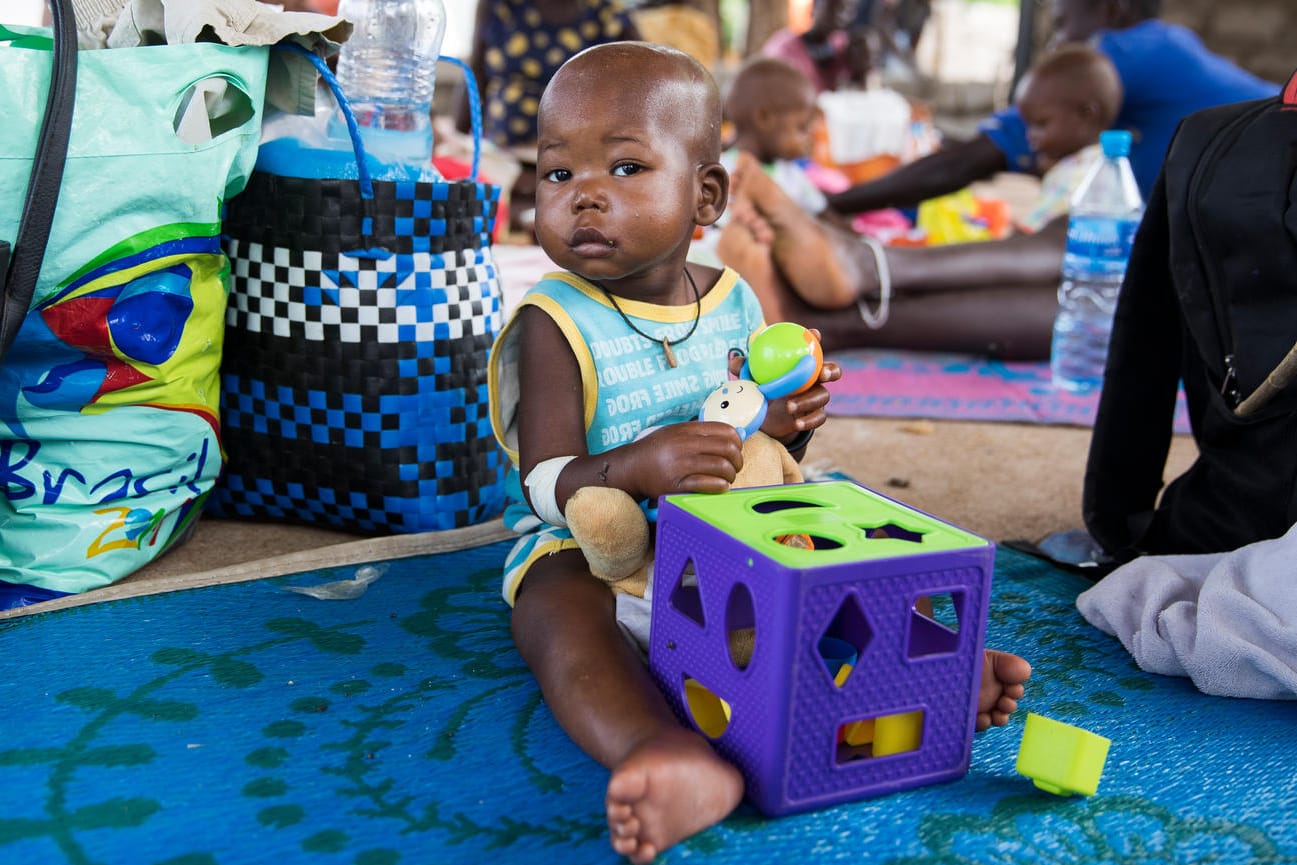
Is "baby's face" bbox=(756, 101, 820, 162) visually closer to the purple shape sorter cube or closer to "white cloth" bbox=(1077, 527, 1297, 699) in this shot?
"white cloth" bbox=(1077, 527, 1297, 699)

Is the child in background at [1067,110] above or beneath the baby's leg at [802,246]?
above

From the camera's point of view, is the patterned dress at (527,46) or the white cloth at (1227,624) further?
the patterned dress at (527,46)

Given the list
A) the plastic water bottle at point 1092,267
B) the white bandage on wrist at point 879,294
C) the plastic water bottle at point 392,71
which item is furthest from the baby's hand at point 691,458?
the plastic water bottle at point 1092,267

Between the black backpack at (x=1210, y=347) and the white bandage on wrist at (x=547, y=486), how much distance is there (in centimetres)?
86

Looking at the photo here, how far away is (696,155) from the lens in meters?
1.34

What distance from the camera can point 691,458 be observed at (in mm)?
1118

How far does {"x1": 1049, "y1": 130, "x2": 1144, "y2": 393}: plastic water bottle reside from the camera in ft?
9.93

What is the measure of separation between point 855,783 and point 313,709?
0.55 meters

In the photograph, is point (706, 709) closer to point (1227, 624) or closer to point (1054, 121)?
point (1227, 624)

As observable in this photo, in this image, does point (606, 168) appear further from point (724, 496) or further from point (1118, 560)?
point (1118, 560)

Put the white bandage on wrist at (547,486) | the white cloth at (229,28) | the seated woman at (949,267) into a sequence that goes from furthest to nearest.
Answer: the seated woman at (949,267) → the white cloth at (229,28) → the white bandage on wrist at (547,486)

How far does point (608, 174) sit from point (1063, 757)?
2.48 ft

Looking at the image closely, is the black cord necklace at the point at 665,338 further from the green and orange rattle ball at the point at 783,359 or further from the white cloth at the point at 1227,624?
the white cloth at the point at 1227,624

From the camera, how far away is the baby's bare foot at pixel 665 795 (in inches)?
35.5
